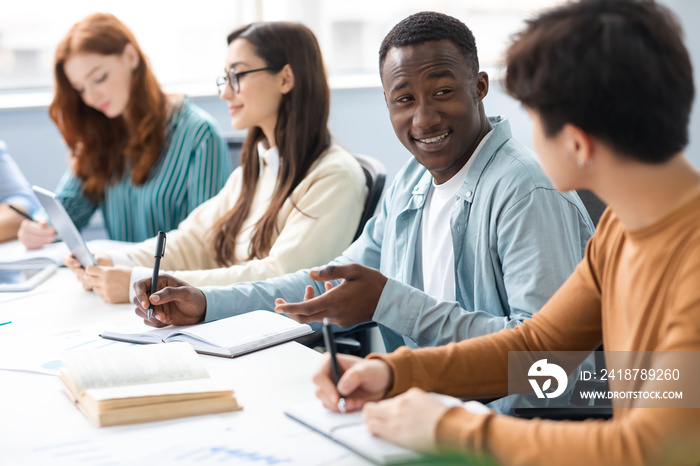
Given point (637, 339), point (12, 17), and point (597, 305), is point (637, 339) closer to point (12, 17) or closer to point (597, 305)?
point (597, 305)

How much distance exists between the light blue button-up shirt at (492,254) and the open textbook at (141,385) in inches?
13.7

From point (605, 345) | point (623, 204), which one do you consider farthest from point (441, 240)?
point (623, 204)

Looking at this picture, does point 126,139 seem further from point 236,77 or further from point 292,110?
point 292,110

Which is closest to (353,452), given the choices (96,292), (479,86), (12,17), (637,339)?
(637,339)

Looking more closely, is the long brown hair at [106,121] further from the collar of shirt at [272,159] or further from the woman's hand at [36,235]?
the collar of shirt at [272,159]

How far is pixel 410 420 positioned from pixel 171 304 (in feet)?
2.52

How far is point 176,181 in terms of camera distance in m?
2.61

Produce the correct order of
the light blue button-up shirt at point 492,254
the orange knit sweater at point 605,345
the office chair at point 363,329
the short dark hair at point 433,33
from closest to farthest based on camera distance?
the orange knit sweater at point 605,345 → the light blue button-up shirt at point 492,254 → the short dark hair at point 433,33 → the office chair at point 363,329

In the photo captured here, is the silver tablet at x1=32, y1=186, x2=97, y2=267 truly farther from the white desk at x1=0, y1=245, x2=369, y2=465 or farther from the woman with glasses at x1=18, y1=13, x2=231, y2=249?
the woman with glasses at x1=18, y1=13, x2=231, y2=249

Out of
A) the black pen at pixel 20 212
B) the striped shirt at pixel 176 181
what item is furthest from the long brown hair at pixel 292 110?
the black pen at pixel 20 212

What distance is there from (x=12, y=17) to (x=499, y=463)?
3.59 m

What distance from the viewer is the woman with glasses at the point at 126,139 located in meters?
2.61

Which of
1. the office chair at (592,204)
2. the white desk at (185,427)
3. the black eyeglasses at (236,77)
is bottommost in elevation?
the white desk at (185,427)

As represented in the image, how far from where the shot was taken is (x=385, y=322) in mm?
1337
